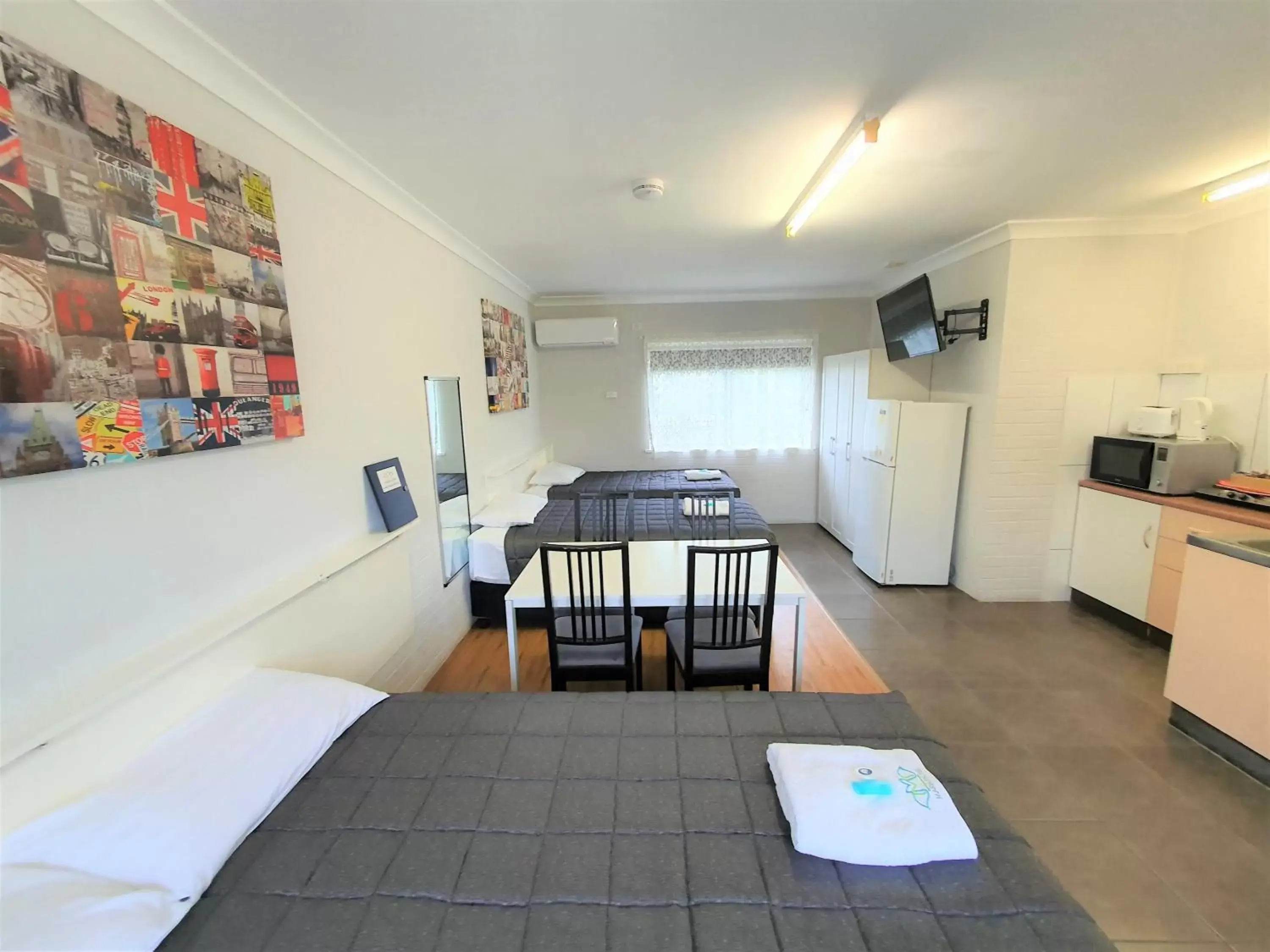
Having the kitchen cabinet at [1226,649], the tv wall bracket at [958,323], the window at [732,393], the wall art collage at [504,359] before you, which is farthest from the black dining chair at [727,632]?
the window at [732,393]

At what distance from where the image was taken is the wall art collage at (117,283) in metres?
0.97

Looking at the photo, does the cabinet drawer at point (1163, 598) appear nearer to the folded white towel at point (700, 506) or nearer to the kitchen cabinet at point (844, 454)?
the kitchen cabinet at point (844, 454)

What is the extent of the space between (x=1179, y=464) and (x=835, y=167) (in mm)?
2766

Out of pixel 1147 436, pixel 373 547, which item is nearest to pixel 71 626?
pixel 373 547

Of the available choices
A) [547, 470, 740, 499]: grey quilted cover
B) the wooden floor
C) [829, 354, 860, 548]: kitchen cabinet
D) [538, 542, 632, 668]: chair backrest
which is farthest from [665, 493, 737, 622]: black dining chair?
[829, 354, 860, 548]: kitchen cabinet

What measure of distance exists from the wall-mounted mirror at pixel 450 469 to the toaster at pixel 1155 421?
174 inches

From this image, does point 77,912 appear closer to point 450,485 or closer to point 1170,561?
point 450,485

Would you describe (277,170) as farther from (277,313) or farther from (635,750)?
(635,750)

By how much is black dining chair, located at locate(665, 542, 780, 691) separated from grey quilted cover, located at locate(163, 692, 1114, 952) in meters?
0.58

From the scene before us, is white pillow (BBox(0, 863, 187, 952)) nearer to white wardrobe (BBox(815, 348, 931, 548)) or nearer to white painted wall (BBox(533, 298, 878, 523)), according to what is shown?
white wardrobe (BBox(815, 348, 931, 548))

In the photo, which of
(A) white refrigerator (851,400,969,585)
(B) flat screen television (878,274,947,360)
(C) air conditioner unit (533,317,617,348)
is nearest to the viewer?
(B) flat screen television (878,274,947,360)

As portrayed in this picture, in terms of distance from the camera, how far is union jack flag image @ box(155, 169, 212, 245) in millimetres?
1264

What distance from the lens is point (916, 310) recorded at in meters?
3.74

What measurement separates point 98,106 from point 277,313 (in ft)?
1.98
